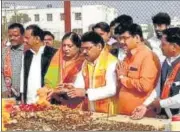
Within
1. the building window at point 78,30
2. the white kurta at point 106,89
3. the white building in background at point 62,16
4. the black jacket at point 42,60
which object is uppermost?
the white building in background at point 62,16

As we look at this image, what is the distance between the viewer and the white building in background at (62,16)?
7.27 metres

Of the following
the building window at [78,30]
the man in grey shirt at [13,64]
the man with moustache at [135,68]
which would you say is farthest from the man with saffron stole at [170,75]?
the man in grey shirt at [13,64]

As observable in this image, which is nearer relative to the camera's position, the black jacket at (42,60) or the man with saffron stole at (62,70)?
the man with saffron stole at (62,70)

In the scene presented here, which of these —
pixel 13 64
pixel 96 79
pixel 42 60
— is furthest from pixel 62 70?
pixel 13 64

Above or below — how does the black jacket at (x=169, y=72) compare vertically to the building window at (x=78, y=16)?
below

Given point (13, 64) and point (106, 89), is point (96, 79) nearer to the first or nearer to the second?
point (106, 89)

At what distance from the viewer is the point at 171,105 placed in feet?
23.2

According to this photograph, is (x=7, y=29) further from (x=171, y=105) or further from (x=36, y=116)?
(x=171, y=105)

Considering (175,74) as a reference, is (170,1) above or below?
above

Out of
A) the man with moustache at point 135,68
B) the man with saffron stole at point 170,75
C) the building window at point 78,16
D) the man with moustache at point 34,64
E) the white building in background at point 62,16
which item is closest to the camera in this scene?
the man with saffron stole at point 170,75

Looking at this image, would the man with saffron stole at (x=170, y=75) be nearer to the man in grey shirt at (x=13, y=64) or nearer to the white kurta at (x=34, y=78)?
the white kurta at (x=34, y=78)

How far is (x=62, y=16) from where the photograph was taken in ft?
24.4

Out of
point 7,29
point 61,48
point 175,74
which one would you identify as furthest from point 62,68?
point 175,74

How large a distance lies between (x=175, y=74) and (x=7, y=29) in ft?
6.10
